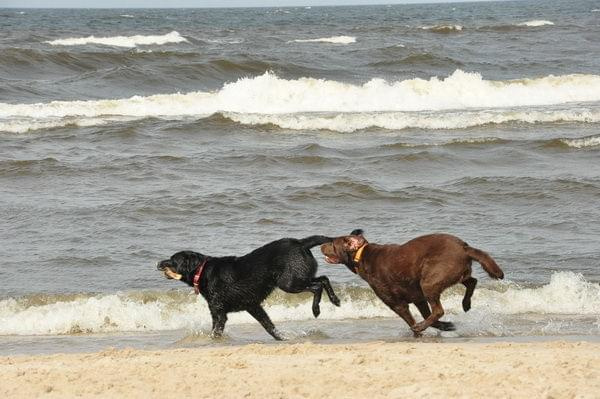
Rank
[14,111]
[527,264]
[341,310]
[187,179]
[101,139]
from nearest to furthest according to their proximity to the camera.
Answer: [341,310] → [527,264] → [187,179] → [101,139] → [14,111]

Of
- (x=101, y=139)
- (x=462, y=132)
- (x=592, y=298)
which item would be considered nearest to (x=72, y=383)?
(x=592, y=298)

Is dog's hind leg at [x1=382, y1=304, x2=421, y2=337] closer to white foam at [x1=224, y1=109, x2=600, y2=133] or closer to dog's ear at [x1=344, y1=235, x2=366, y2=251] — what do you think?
dog's ear at [x1=344, y1=235, x2=366, y2=251]

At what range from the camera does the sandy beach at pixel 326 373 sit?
562 cm

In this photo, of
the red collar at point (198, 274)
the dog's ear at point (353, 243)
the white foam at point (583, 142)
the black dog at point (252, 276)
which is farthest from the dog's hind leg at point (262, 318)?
the white foam at point (583, 142)

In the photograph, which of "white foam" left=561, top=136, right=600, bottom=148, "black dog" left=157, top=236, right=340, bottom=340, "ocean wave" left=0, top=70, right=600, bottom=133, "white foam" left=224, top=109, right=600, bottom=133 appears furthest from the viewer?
"ocean wave" left=0, top=70, right=600, bottom=133

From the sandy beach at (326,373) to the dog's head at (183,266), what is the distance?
1.34 metres

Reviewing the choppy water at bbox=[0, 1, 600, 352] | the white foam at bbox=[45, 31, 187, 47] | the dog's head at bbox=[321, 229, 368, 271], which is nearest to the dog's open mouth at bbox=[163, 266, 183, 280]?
the choppy water at bbox=[0, 1, 600, 352]

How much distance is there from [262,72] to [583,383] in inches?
1147

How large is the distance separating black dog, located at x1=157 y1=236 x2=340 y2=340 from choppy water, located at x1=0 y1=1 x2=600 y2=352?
347 mm

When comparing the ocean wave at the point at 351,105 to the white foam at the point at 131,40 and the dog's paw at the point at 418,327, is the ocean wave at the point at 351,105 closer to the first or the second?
the dog's paw at the point at 418,327

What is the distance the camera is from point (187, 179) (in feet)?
52.6

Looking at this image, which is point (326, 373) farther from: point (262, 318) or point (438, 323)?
point (262, 318)

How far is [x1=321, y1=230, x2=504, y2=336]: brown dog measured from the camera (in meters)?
7.38

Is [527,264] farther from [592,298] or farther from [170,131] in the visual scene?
[170,131]
